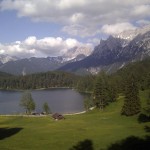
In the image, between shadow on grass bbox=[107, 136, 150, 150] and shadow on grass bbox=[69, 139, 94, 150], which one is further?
shadow on grass bbox=[69, 139, 94, 150]

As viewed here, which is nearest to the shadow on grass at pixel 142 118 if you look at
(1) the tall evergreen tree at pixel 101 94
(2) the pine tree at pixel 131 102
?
(2) the pine tree at pixel 131 102

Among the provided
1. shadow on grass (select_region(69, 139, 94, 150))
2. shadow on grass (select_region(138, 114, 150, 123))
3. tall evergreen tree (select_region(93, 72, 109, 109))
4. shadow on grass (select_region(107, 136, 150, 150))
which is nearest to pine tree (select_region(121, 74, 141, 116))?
shadow on grass (select_region(138, 114, 150, 123))

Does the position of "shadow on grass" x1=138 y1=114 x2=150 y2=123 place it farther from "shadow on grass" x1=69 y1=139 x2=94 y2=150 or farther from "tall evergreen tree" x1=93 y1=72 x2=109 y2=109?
"tall evergreen tree" x1=93 y1=72 x2=109 y2=109

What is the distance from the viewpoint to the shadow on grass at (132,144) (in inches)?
1804

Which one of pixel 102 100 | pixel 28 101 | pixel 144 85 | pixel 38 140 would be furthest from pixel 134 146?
pixel 144 85

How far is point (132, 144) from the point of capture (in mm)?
48438

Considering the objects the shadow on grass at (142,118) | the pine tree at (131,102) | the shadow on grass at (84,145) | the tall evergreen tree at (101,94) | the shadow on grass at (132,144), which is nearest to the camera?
the shadow on grass at (132,144)

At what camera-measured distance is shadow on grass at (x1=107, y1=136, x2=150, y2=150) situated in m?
45.8

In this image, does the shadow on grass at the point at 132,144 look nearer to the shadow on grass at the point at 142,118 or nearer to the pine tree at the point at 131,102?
the shadow on grass at the point at 142,118

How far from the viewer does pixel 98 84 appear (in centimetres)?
14375

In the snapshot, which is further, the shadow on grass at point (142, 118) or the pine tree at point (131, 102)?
the pine tree at point (131, 102)

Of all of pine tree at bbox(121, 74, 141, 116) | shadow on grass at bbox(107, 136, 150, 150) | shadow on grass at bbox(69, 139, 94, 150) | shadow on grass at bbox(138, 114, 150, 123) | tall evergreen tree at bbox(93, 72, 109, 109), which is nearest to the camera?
shadow on grass at bbox(107, 136, 150, 150)

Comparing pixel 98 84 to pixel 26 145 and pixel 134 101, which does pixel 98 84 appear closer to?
pixel 134 101

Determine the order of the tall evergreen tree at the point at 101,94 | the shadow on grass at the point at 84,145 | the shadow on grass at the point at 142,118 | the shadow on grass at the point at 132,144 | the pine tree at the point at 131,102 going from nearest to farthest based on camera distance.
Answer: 1. the shadow on grass at the point at 132,144
2. the shadow on grass at the point at 84,145
3. the shadow on grass at the point at 142,118
4. the pine tree at the point at 131,102
5. the tall evergreen tree at the point at 101,94
